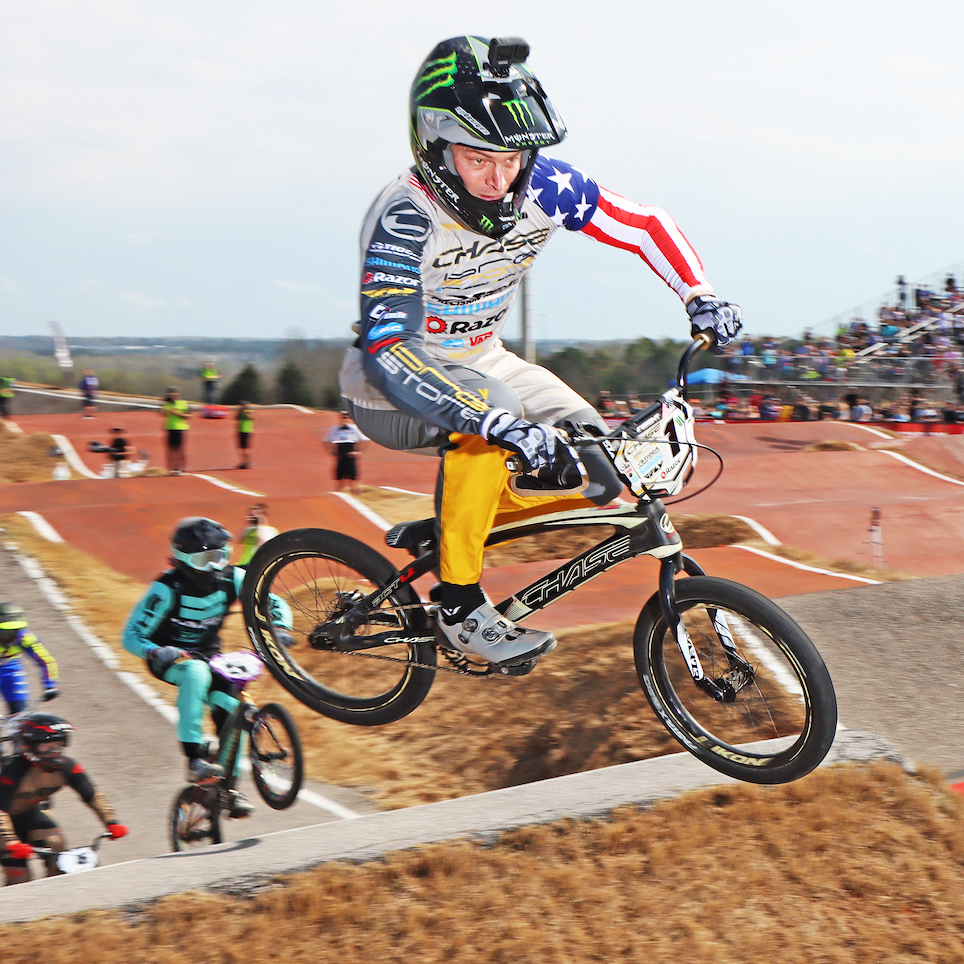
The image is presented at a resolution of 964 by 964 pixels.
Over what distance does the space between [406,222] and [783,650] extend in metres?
2.20

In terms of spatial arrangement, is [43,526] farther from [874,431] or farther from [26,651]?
[874,431]

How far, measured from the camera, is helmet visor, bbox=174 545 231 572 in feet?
17.8

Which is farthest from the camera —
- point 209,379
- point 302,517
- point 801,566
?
point 209,379

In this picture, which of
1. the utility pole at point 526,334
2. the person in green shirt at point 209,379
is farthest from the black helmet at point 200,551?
the person in green shirt at point 209,379

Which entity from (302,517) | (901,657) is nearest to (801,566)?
(901,657)

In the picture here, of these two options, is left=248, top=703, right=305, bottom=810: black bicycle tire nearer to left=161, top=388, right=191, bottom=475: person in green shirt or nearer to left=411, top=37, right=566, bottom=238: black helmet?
left=411, top=37, right=566, bottom=238: black helmet

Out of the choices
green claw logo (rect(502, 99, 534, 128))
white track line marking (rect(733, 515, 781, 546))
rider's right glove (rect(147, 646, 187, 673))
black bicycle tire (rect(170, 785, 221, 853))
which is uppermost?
green claw logo (rect(502, 99, 534, 128))

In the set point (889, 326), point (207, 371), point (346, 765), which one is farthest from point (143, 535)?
point (889, 326)

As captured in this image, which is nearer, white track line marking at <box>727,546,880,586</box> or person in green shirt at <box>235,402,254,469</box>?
Result: white track line marking at <box>727,546,880,586</box>

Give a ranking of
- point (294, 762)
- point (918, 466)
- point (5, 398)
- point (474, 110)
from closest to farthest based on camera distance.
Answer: point (474, 110) < point (294, 762) < point (918, 466) < point (5, 398)

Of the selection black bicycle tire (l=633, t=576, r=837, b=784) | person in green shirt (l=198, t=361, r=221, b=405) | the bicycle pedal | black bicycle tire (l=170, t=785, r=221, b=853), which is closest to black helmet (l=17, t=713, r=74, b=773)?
black bicycle tire (l=170, t=785, r=221, b=853)

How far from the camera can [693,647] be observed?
3.81m

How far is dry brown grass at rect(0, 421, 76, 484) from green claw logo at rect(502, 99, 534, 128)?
1812 cm

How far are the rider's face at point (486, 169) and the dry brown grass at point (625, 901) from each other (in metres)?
2.73
